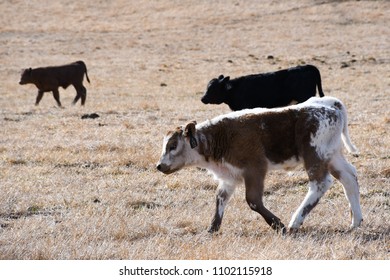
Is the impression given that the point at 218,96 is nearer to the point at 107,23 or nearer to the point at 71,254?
the point at 71,254

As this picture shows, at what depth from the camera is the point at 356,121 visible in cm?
1400

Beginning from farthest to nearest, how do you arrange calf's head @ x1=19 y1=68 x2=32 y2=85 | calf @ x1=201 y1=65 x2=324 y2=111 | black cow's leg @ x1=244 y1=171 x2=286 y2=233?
calf's head @ x1=19 y1=68 x2=32 y2=85, calf @ x1=201 y1=65 x2=324 y2=111, black cow's leg @ x1=244 y1=171 x2=286 y2=233

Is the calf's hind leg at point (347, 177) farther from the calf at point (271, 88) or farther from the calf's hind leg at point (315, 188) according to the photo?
the calf at point (271, 88)

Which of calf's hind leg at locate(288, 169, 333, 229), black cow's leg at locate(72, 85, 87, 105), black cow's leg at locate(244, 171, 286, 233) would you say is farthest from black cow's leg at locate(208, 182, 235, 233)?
black cow's leg at locate(72, 85, 87, 105)

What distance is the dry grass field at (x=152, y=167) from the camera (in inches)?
232

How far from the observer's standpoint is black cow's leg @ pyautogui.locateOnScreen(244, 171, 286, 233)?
6.42 metres

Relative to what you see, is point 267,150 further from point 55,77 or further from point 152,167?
point 55,77

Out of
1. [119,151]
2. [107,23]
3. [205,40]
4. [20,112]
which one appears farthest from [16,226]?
[107,23]

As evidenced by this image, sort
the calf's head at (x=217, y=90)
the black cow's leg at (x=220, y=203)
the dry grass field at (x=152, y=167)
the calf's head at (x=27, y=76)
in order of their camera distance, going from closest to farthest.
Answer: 1. the dry grass field at (x=152, y=167)
2. the black cow's leg at (x=220, y=203)
3. the calf's head at (x=217, y=90)
4. the calf's head at (x=27, y=76)

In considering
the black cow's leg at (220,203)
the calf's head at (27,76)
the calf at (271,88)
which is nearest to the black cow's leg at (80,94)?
the calf's head at (27,76)

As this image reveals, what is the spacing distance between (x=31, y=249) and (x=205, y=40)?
36353mm

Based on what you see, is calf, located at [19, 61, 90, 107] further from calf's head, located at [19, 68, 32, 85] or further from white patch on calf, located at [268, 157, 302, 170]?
white patch on calf, located at [268, 157, 302, 170]

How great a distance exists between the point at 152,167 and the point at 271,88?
15.6ft

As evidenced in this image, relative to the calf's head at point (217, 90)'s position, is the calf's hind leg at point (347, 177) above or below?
above
